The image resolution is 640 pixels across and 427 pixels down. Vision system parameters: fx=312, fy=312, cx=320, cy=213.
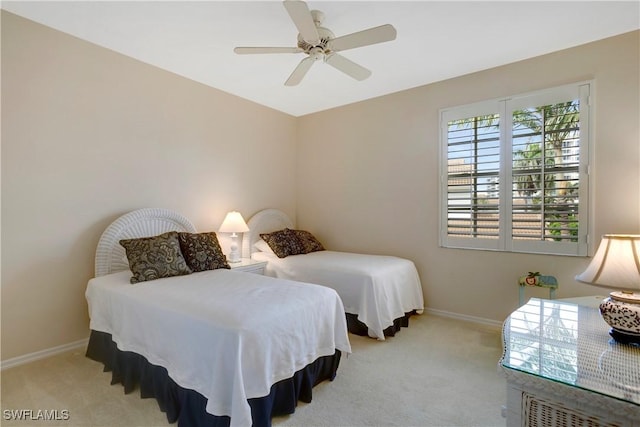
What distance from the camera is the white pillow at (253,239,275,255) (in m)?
Answer: 3.99

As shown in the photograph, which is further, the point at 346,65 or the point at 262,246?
the point at 262,246

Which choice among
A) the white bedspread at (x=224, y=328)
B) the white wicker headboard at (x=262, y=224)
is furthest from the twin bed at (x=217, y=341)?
the white wicker headboard at (x=262, y=224)

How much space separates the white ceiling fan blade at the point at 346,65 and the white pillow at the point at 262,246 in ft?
7.49

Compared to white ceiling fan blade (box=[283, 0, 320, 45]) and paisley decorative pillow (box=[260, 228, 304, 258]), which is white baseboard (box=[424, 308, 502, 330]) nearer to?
paisley decorative pillow (box=[260, 228, 304, 258])

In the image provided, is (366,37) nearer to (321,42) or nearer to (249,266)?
(321,42)

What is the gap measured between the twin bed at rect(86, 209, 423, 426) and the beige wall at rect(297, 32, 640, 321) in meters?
0.86

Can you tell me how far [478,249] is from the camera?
3.38m

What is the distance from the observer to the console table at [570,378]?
91 cm

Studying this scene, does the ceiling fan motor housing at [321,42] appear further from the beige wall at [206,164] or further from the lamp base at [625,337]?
the lamp base at [625,337]

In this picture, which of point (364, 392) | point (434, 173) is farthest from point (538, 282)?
point (364, 392)

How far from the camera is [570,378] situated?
3.23 ft

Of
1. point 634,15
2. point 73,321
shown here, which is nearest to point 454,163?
point 634,15

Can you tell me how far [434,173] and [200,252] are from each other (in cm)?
270

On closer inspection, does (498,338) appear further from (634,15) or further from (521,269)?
(634,15)
